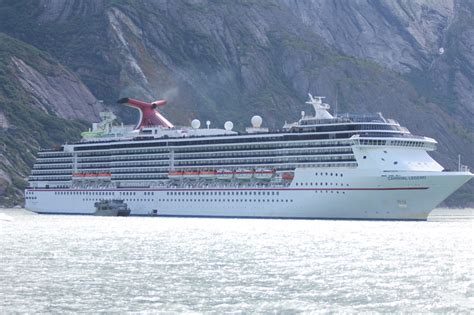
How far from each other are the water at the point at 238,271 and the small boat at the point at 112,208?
39.3 meters

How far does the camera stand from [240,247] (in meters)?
79.7

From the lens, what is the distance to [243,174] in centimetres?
13000

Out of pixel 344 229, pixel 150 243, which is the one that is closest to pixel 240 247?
pixel 150 243

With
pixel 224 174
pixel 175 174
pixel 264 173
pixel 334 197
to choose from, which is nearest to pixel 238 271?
pixel 334 197

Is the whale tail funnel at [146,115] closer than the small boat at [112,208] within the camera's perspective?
No

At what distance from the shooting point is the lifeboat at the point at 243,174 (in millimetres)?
129000

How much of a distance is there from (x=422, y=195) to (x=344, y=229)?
17.1 metres

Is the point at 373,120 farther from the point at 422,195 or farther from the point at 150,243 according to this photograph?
the point at 150,243

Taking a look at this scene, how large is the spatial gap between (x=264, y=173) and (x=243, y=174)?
3.50m

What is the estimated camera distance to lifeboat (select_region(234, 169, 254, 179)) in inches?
5079

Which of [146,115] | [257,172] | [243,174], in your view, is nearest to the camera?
[257,172]

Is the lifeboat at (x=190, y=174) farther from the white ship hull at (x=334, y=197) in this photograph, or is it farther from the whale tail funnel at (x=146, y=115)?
the whale tail funnel at (x=146, y=115)

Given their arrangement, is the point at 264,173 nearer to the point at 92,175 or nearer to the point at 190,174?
the point at 190,174

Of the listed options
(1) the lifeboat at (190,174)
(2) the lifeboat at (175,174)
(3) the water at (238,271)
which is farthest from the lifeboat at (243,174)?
(3) the water at (238,271)
